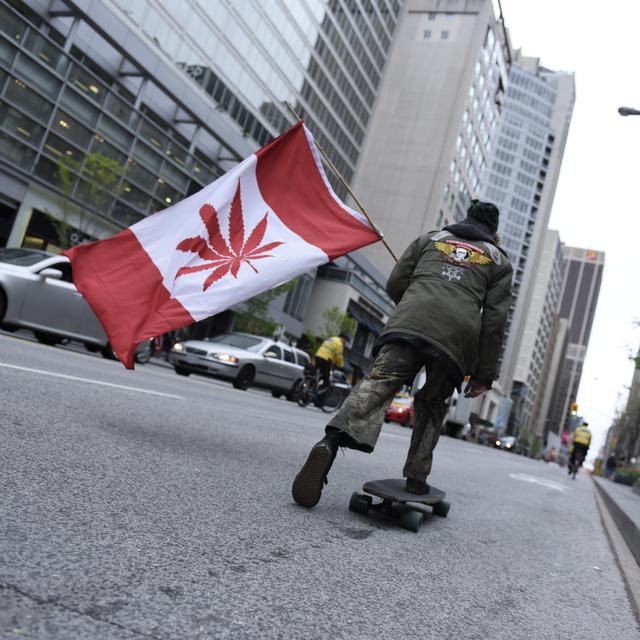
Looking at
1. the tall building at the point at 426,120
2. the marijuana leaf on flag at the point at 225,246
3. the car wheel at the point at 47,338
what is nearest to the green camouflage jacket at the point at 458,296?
the marijuana leaf on flag at the point at 225,246

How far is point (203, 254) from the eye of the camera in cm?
471

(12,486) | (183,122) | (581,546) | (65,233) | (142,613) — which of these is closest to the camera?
(142,613)

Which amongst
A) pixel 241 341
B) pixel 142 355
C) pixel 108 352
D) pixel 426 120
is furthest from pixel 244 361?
pixel 426 120

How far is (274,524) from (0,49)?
2358 centimetres

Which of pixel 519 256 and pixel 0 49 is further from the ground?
pixel 519 256

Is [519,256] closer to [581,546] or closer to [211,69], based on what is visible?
[211,69]

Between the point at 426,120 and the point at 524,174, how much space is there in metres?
65.4

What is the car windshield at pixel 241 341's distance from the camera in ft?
55.2

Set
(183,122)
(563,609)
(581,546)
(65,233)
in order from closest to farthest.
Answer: (563,609) → (581,546) → (65,233) → (183,122)

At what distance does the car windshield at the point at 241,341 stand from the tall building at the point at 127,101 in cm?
698

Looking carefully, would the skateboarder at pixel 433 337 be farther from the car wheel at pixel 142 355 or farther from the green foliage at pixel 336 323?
the green foliage at pixel 336 323

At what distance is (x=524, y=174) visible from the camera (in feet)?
424

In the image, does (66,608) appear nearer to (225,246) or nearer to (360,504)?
(360,504)

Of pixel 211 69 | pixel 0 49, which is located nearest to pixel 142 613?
pixel 0 49
